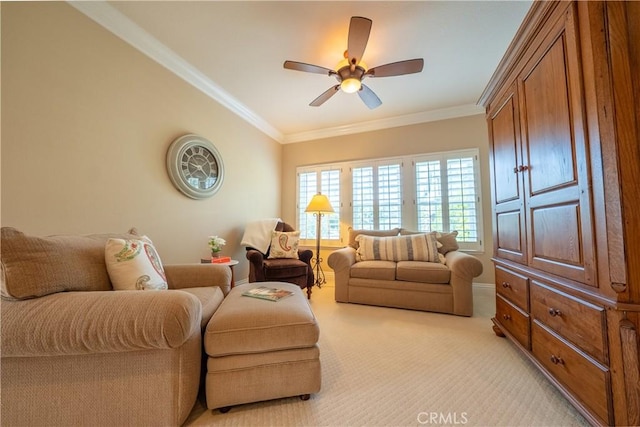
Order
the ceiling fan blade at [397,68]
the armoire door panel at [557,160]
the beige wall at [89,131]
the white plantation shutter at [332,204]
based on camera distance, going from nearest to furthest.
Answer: the armoire door panel at [557,160] < the beige wall at [89,131] < the ceiling fan blade at [397,68] < the white plantation shutter at [332,204]

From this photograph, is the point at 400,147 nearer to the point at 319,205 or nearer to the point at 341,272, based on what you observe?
the point at 319,205

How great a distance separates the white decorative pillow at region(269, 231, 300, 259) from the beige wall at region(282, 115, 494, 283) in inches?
42.2

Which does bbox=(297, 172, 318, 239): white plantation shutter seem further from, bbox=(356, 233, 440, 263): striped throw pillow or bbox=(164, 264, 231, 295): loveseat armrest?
bbox=(164, 264, 231, 295): loveseat armrest

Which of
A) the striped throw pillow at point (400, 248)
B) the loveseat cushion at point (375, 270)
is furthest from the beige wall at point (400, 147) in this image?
the loveseat cushion at point (375, 270)

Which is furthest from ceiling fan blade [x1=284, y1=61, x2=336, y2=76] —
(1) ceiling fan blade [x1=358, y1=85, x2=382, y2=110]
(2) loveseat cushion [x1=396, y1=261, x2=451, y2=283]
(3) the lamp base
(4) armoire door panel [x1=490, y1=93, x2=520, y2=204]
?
(3) the lamp base

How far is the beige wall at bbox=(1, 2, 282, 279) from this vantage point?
1.47 m

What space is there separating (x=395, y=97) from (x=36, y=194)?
140 inches

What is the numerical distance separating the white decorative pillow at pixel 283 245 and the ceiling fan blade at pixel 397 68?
2.08 m

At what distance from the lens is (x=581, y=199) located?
1.02 m

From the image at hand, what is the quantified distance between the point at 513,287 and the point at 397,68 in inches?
75.2

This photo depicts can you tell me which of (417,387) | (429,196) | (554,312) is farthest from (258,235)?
→ (554,312)

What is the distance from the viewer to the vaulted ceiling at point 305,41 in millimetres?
1848

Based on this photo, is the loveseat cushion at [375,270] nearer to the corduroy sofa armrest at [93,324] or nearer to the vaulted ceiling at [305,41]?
the corduroy sofa armrest at [93,324]

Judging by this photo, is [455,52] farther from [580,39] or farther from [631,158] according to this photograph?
[631,158]
